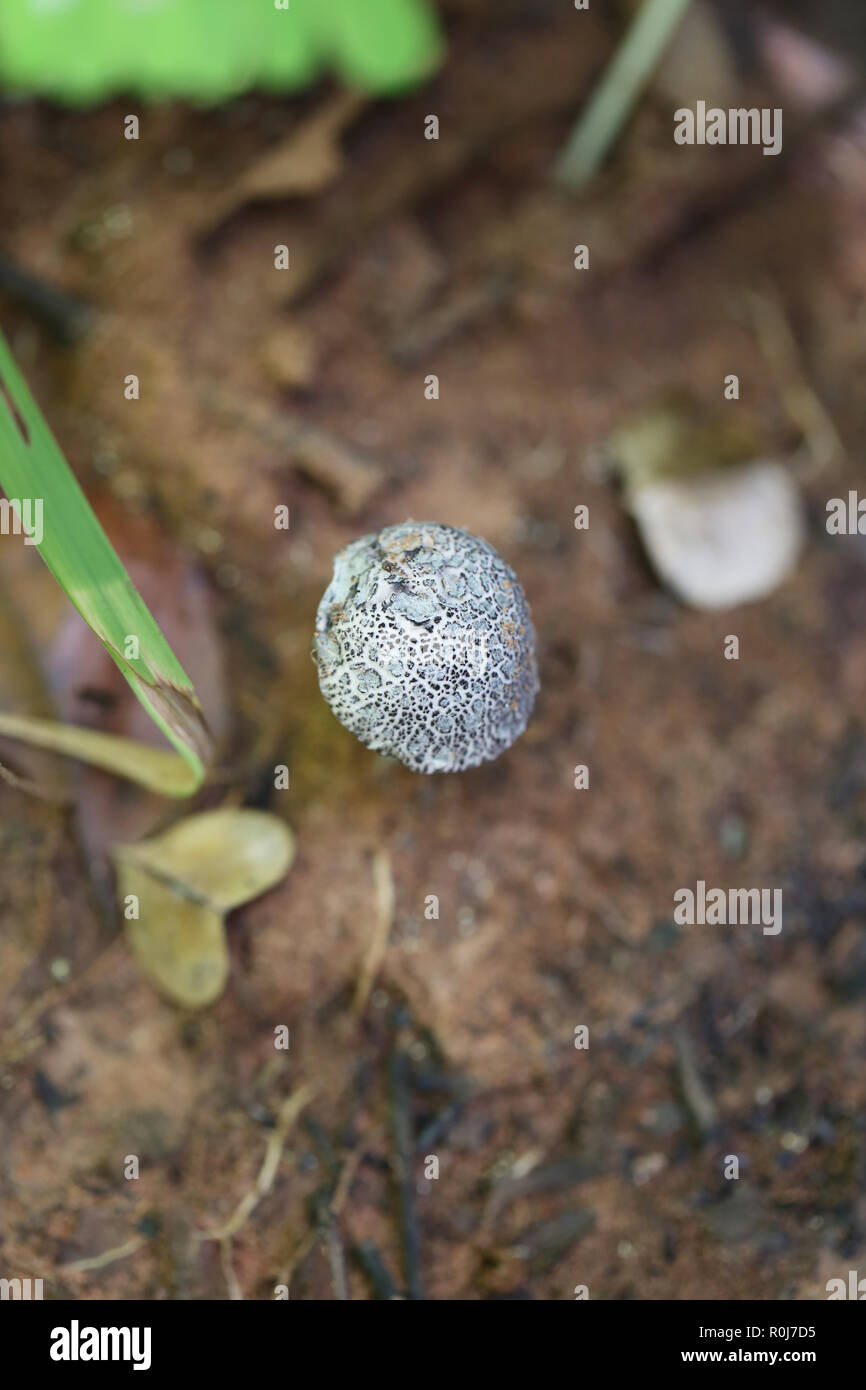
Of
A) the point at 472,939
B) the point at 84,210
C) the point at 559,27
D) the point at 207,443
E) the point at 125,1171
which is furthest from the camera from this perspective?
the point at 559,27

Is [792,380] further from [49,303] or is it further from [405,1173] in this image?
[405,1173]

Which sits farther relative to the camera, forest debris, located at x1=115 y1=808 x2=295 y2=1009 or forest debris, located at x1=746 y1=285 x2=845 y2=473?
forest debris, located at x1=746 y1=285 x2=845 y2=473

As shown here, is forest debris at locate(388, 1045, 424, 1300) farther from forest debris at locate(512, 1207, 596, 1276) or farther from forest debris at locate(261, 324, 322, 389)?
forest debris at locate(261, 324, 322, 389)

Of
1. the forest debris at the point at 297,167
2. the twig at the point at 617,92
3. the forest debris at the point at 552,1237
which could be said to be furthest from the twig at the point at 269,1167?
the twig at the point at 617,92

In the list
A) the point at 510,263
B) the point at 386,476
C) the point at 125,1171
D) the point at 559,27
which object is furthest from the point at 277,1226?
the point at 559,27

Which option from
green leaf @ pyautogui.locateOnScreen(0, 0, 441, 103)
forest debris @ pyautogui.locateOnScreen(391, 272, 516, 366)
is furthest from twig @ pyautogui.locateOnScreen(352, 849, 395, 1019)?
green leaf @ pyautogui.locateOnScreen(0, 0, 441, 103)

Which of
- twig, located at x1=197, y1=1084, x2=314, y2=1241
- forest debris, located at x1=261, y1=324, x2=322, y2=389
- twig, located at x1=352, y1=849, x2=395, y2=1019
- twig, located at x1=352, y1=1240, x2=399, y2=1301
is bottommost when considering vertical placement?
twig, located at x1=352, y1=1240, x2=399, y2=1301

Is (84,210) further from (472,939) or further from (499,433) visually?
(472,939)
